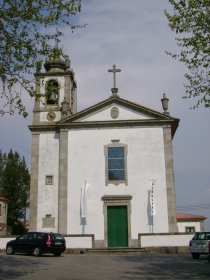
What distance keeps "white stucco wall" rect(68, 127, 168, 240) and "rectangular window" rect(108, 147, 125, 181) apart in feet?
1.31

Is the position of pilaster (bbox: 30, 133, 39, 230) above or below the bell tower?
below

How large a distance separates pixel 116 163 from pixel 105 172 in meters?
0.88

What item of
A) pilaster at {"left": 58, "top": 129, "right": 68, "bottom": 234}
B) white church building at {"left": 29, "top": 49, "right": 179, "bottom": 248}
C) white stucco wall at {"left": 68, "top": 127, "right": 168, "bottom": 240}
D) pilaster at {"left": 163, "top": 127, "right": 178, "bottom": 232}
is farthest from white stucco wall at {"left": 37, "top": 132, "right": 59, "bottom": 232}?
pilaster at {"left": 163, "top": 127, "right": 178, "bottom": 232}

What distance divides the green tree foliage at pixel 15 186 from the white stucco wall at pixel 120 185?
27.1 m

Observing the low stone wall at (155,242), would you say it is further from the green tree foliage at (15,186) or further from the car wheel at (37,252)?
the green tree foliage at (15,186)

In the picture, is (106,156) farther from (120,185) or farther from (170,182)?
(170,182)

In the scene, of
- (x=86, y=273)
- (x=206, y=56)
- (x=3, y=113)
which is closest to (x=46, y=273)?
(x=86, y=273)

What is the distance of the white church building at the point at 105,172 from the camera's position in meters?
24.2

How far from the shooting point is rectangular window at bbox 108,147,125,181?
2511 centimetres

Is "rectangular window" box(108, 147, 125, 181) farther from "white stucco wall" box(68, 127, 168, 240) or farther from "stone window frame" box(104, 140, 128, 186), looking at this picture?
"white stucco wall" box(68, 127, 168, 240)

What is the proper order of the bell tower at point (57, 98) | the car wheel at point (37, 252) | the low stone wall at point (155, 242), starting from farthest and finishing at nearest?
the bell tower at point (57, 98) < the low stone wall at point (155, 242) < the car wheel at point (37, 252)

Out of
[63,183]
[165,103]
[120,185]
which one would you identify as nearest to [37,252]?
[63,183]

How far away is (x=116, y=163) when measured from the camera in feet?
83.0

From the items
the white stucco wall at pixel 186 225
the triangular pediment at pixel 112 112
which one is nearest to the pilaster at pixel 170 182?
the triangular pediment at pixel 112 112
